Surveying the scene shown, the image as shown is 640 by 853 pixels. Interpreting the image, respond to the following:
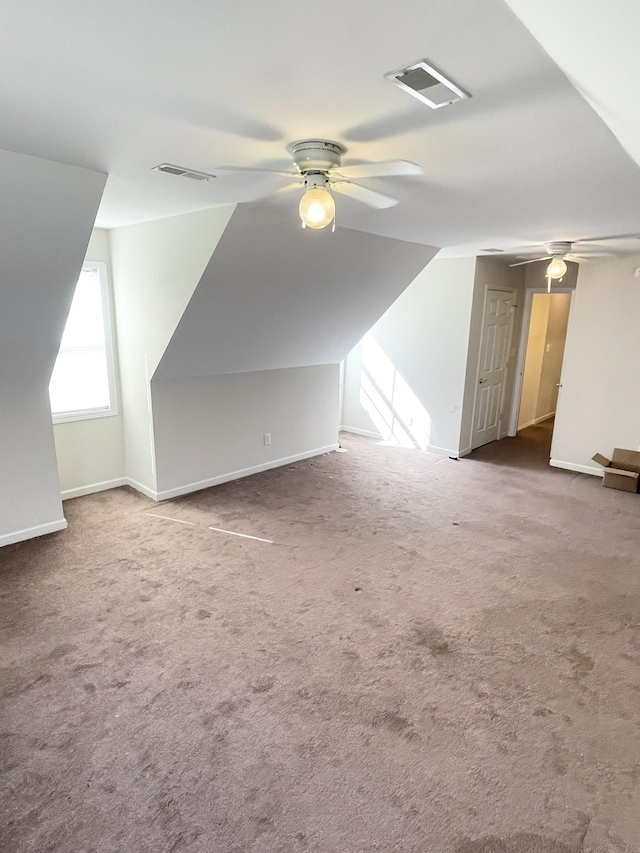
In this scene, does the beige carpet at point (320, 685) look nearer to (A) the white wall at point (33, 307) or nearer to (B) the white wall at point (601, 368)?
(A) the white wall at point (33, 307)

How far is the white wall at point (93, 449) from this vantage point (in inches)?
169

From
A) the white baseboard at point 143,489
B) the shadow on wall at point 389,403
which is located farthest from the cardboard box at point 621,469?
the white baseboard at point 143,489

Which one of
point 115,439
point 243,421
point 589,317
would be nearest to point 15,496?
point 115,439

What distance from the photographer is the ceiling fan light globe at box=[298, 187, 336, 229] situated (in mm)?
1983

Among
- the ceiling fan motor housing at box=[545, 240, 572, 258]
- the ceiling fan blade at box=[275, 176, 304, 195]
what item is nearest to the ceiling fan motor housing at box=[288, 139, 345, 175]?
the ceiling fan blade at box=[275, 176, 304, 195]

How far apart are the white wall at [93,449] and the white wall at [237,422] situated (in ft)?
2.10

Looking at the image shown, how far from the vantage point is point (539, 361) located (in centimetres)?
728

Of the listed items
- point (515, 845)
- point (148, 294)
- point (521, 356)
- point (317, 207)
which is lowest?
point (515, 845)

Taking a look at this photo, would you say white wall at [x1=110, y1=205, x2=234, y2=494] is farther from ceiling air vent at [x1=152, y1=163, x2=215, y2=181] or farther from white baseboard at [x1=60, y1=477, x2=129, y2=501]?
ceiling air vent at [x1=152, y1=163, x2=215, y2=181]

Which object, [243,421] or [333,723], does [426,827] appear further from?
[243,421]

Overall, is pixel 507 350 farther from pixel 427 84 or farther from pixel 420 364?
pixel 427 84

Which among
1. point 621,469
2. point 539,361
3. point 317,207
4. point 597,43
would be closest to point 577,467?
point 621,469

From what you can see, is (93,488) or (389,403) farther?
(389,403)

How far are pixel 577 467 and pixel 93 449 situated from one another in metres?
5.02
